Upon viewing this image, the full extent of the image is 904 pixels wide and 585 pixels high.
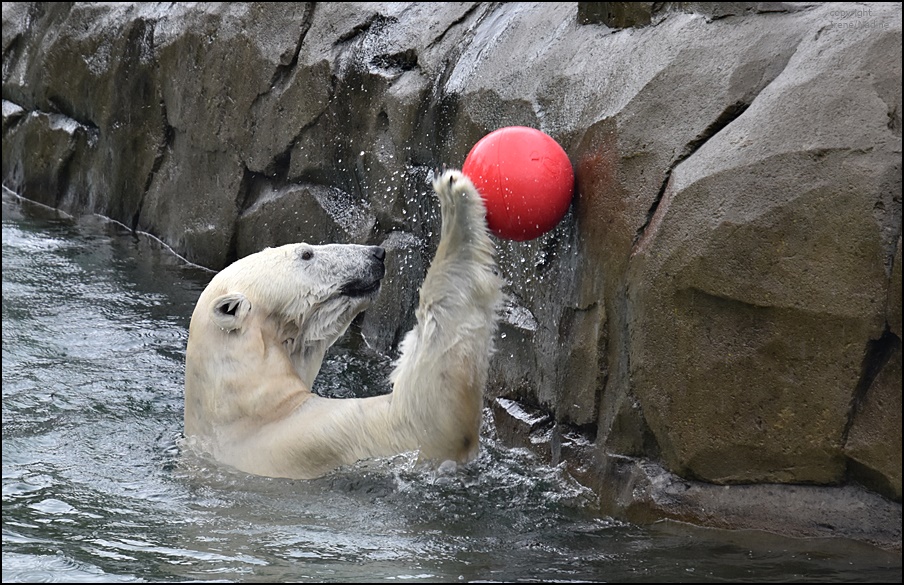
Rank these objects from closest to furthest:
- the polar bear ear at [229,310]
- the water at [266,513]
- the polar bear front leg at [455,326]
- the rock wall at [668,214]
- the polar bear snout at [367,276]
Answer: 1. the water at [266,513]
2. the rock wall at [668,214]
3. the polar bear front leg at [455,326]
4. the polar bear ear at [229,310]
5. the polar bear snout at [367,276]

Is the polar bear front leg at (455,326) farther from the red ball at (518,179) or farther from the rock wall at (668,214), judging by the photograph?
the rock wall at (668,214)

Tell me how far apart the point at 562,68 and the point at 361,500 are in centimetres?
188

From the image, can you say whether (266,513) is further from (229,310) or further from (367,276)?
(367,276)

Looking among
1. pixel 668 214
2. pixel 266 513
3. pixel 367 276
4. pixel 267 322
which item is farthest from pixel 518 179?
pixel 266 513

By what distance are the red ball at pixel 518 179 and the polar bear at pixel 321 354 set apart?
12cm

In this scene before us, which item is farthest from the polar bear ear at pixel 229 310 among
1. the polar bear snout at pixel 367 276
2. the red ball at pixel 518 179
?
the red ball at pixel 518 179

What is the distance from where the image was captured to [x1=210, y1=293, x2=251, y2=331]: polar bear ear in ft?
14.1

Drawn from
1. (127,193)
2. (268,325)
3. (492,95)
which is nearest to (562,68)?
(492,95)

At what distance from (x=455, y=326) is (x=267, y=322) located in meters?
1.03

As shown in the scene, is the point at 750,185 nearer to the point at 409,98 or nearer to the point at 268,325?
the point at 268,325

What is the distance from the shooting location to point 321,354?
475cm

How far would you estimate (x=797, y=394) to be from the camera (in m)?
3.51

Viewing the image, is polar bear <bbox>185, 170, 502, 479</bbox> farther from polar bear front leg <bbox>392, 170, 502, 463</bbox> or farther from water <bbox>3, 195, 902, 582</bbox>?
water <bbox>3, 195, 902, 582</bbox>

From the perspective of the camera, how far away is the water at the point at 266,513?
3.24 m
